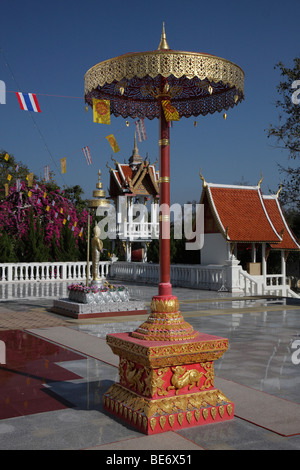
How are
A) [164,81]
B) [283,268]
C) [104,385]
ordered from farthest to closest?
[283,268] < [104,385] < [164,81]

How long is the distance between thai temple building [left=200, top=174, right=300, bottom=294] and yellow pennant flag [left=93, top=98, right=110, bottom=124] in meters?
13.8

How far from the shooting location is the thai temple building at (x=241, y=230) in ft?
70.5

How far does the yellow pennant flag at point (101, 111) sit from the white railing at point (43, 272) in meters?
19.2

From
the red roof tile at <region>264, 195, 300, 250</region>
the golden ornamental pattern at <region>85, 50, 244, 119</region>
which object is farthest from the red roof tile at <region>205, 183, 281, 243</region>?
the golden ornamental pattern at <region>85, 50, 244, 119</region>

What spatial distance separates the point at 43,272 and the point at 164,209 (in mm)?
21153

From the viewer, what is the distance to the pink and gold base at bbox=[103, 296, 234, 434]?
5012mm

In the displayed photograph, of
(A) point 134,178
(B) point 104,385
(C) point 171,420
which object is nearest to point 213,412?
(C) point 171,420

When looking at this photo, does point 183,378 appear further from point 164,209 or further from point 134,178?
point 134,178

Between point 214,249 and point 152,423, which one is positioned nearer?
point 152,423

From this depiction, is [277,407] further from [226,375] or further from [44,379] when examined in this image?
[44,379]

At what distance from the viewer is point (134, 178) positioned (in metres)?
31.8

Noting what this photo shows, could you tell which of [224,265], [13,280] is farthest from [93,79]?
[13,280]

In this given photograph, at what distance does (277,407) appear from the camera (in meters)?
5.70
